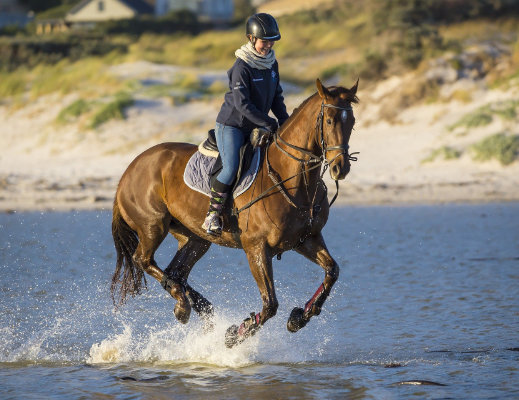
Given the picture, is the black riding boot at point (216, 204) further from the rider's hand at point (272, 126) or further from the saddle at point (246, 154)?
the rider's hand at point (272, 126)

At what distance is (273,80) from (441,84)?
14986 millimetres

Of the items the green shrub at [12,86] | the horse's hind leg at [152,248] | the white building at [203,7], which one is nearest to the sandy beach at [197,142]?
the green shrub at [12,86]

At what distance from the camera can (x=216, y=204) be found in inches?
303

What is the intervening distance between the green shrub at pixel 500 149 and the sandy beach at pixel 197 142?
153 mm

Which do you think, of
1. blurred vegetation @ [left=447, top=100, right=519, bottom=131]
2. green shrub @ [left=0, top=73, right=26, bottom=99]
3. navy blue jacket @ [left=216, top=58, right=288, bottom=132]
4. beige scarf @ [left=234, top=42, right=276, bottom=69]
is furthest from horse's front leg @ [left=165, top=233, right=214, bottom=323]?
green shrub @ [left=0, top=73, right=26, bottom=99]

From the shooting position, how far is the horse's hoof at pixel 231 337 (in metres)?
7.88

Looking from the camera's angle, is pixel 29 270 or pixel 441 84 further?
pixel 441 84

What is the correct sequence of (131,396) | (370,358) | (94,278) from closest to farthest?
(131,396) < (370,358) < (94,278)

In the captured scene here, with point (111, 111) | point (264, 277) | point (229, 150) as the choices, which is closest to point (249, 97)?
point (229, 150)

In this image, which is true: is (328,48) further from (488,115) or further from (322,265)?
(322,265)

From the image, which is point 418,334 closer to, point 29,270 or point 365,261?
point 365,261

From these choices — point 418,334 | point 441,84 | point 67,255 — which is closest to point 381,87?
point 441,84

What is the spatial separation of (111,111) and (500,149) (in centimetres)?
1041

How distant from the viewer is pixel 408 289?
36.4 ft
